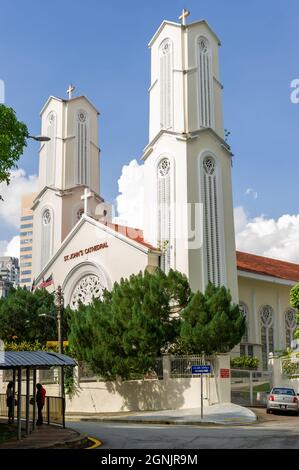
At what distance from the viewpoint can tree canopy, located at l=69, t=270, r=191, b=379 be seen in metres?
28.0

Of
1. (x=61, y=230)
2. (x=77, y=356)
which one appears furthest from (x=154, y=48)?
(x=77, y=356)

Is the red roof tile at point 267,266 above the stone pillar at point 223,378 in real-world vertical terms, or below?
above

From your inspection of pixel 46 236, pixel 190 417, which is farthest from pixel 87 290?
pixel 190 417

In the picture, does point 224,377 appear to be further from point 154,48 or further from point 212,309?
point 154,48

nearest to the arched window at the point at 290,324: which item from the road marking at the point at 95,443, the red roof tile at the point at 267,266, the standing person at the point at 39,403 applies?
the red roof tile at the point at 267,266

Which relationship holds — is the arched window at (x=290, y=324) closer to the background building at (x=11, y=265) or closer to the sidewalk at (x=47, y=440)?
the sidewalk at (x=47, y=440)

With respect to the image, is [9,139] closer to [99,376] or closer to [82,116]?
[99,376]

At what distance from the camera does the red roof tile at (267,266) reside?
42.5 metres

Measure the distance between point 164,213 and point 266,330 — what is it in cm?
1203

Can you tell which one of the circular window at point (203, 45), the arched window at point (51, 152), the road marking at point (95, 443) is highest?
the circular window at point (203, 45)

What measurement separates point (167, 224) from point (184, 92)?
28.6ft

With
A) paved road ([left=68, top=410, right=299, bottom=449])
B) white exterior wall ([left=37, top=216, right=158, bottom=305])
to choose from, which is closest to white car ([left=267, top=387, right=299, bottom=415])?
paved road ([left=68, top=410, right=299, bottom=449])

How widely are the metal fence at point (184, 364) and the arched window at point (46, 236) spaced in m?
20.7

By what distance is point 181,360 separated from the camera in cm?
2827
